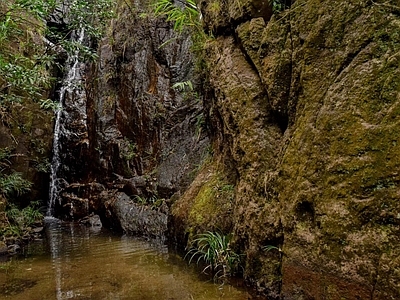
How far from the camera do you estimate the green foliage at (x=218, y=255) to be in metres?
4.37

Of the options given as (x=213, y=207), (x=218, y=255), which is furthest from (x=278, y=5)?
(x=218, y=255)

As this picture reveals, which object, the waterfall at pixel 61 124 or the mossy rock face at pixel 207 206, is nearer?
the mossy rock face at pixel 207 206

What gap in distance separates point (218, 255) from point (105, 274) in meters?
1.55

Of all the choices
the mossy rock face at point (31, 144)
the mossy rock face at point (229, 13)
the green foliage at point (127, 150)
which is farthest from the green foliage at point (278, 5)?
the mossy rock face at point (31, 144)

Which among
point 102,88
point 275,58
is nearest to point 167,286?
point 275,58

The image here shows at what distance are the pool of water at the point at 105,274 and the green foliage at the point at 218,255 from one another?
209mm

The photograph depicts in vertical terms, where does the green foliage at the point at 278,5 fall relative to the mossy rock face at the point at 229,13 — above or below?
below

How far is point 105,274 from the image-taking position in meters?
4.82

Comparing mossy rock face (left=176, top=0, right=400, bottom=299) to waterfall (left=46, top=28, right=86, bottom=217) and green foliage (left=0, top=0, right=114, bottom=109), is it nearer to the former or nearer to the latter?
green foliage (left=0, top=0, right=114, bottom=109)

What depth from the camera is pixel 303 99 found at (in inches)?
139

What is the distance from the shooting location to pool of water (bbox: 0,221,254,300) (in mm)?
4004

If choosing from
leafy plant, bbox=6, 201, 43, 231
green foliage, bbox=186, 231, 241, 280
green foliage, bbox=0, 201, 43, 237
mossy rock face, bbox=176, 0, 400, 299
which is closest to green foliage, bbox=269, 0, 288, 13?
mossy rock face, bbox=176, 0, 400, 299

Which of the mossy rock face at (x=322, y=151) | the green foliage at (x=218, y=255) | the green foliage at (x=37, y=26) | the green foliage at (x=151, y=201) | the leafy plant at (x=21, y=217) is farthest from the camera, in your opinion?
the leafy plant at (x=21, y=217)

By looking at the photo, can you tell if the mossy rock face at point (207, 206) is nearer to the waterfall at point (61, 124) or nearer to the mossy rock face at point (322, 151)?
the mossy rock face at point (322, 151)
